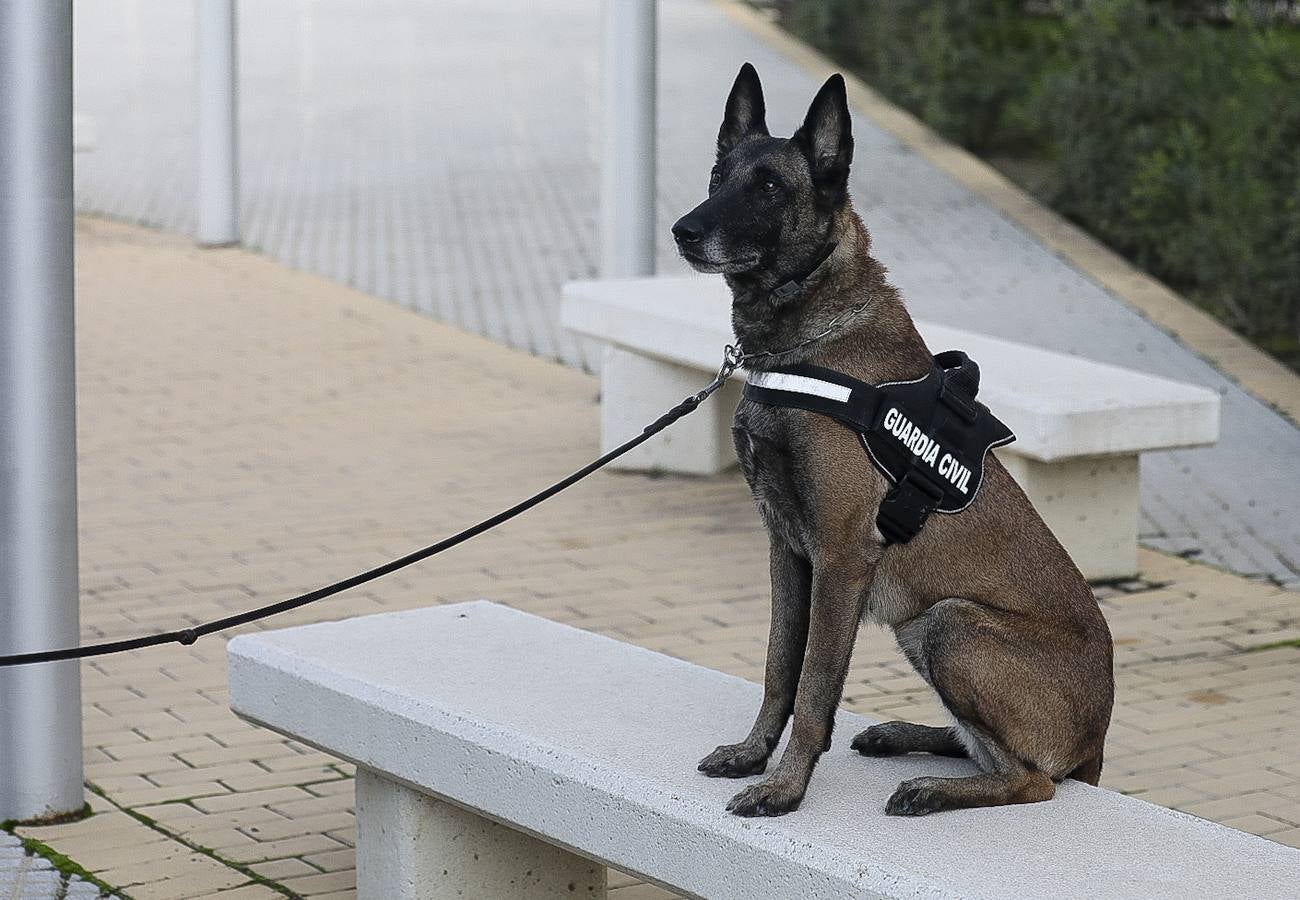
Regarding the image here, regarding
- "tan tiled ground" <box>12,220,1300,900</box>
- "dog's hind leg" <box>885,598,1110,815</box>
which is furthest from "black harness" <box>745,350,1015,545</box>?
"tan tiled ground" <box>12,220,1300,900</box>

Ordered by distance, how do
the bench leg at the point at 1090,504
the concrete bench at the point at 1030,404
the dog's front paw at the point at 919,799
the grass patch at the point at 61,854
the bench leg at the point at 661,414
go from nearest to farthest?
1. the dog's front paw at the point at 919,799
2. the grass patch at the point at 61,854
3. the concrete bench at the point at 1030,404
4. the bench leg at the point at 1090,504
5. the bench leg at the point at 661,414

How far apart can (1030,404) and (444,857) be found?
3.08 m

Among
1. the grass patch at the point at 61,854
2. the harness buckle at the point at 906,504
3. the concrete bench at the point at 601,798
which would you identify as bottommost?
the grass patch at the point at 61,854

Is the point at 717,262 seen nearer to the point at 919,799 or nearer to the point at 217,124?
the point at 919,799

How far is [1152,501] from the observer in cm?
806

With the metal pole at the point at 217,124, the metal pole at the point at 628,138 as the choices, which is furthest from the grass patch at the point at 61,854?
the metal pole at the point at 217,124

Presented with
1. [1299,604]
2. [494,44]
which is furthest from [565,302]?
[494,44]

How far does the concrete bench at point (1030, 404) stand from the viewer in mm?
6512

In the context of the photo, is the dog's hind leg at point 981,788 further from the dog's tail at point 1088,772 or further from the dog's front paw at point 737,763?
the dog's front paw at point 737,763

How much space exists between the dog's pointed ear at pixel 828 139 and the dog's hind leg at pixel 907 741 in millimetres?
1094

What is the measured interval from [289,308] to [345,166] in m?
4.88

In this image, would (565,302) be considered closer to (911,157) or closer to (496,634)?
(496,634)

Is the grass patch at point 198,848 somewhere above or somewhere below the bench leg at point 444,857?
below

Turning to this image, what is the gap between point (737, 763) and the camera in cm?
349
